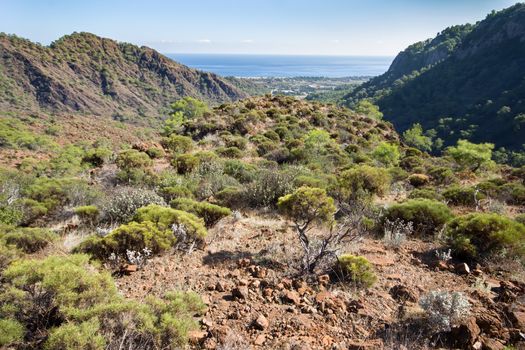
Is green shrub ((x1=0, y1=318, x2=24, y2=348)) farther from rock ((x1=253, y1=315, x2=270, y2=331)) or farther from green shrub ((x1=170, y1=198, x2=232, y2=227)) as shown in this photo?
green shrub ((x1=170, y1=198, x2=232, y2=227))

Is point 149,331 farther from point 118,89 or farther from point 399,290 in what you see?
point 118,89

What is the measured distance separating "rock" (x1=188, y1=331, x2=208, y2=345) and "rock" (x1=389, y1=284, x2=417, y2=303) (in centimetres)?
227

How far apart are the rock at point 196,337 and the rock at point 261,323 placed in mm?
481

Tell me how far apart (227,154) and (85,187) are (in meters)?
7.09

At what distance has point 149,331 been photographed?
110 inches

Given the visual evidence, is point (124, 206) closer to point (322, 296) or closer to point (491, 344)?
point (322, 296)

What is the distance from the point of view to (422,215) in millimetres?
6352

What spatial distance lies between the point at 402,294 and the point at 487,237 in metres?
2.24

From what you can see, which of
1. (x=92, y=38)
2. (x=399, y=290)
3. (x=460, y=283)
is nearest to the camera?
(x=399, y=290)

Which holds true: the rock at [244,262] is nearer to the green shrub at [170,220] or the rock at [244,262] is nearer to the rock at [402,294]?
the green shrub at [170,220]

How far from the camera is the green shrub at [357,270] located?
407 cm

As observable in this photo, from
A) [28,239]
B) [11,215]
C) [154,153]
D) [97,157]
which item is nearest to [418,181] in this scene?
[154,153]

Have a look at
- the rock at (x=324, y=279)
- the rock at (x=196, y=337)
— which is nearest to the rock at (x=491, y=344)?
the rock at (x=324, y=279)

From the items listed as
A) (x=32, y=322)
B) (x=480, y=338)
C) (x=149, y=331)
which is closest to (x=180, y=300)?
(x=149, y=331)
